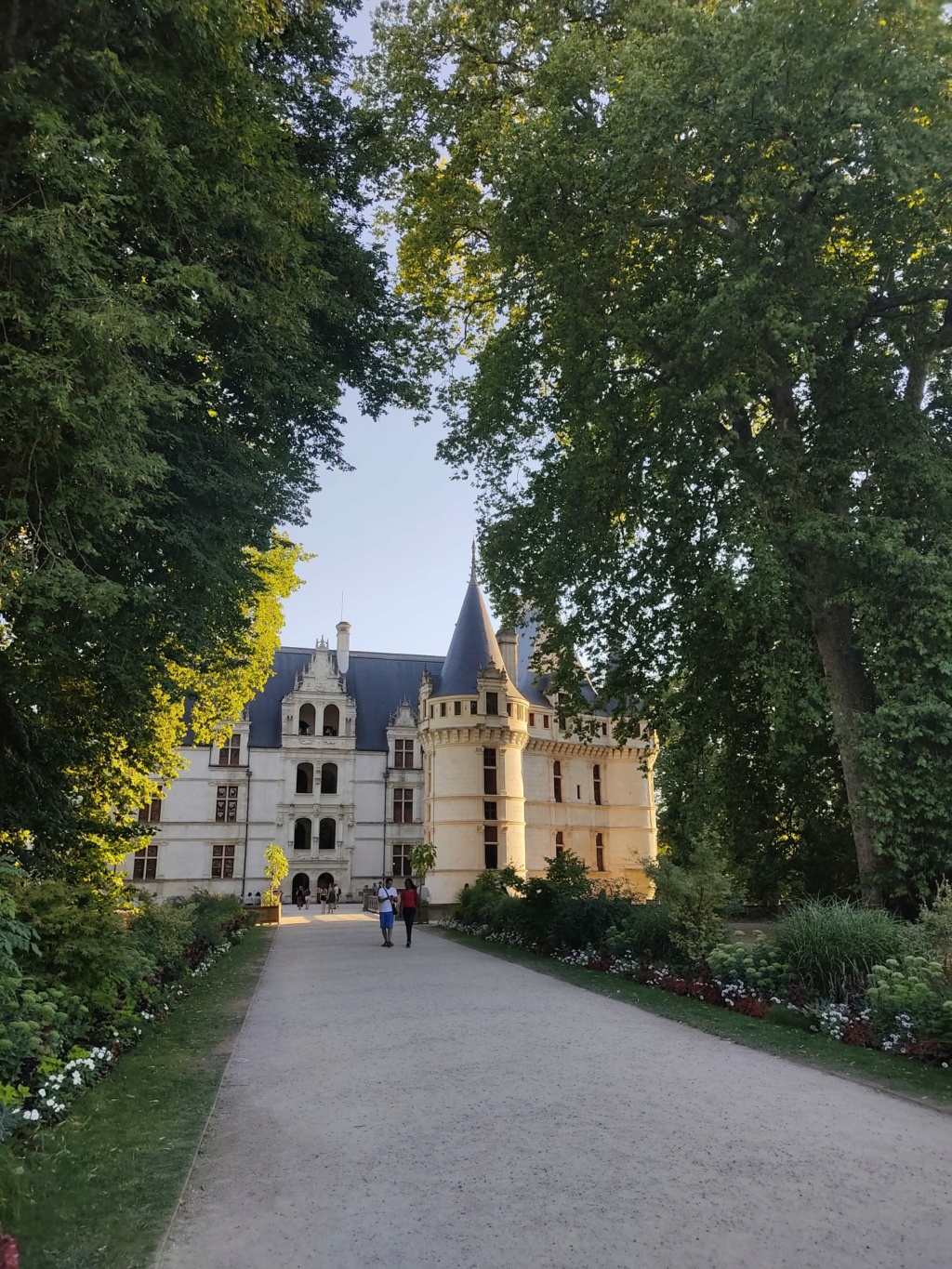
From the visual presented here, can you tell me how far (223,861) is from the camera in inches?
1719

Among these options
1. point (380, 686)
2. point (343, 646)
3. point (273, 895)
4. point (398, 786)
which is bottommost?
point (273, 895)

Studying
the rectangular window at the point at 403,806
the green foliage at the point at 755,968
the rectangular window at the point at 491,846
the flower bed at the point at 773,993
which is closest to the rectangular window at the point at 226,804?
the rectangular window at the point at 403,806

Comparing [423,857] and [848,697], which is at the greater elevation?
[848,697]

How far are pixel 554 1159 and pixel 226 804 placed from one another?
4199cm

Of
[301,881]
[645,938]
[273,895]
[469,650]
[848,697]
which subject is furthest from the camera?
[301,881]

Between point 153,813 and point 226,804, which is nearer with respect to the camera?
point 153,813

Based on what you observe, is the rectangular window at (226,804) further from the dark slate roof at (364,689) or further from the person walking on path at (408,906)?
the person walking on path at (408,906)

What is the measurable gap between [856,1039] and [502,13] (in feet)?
60.9

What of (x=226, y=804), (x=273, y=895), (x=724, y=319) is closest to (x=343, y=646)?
(x=226, y=804)

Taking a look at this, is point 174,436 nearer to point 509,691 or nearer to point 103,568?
point 103,568

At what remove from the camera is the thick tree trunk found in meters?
12.9

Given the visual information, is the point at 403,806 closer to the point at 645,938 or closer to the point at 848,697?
the point at 645,938

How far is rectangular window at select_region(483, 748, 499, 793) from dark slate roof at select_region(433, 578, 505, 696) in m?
2.95

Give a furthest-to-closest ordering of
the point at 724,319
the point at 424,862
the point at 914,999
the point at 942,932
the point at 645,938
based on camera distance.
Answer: the point at 424,862
the point at 645,938
the point at 724,319
the point at 942,932
the point at 914,999
